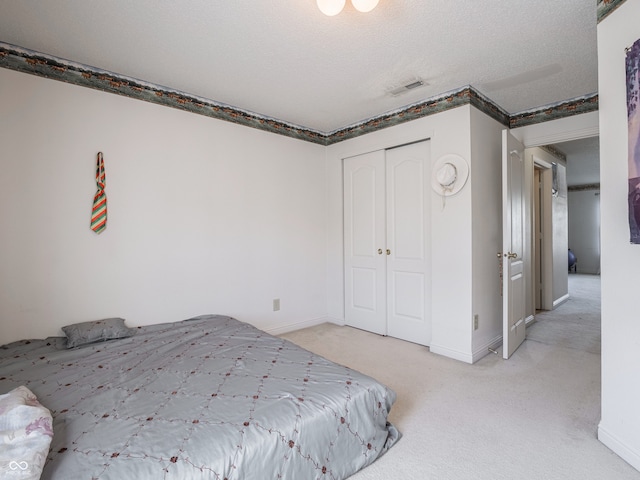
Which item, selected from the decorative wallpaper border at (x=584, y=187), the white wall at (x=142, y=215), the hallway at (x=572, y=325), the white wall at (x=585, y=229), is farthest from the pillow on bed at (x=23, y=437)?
the decorative wallpaper border at (x=584, y=187)

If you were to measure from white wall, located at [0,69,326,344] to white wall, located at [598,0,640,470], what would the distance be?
112 inches

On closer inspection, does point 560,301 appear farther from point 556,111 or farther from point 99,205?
point 99,205

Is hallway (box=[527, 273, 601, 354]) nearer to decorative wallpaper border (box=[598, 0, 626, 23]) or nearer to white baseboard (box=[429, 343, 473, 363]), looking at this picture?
white baseboard (box=[429, 343, 473, 363])

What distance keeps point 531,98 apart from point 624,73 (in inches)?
67.9

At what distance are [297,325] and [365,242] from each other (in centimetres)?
131

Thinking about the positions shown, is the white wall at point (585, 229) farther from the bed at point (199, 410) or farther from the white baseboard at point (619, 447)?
the bed at point (199, 410)

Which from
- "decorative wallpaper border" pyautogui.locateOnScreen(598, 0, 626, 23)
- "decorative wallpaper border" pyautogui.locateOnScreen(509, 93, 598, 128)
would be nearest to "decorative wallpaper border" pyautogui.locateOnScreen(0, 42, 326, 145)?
"decorative wallpaper border" pyautogui.locateOnScreen(509, 93, 598, 128)

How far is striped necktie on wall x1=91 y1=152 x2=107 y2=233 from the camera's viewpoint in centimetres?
250

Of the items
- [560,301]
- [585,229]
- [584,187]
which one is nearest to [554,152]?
[560,301]

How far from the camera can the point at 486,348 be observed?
10.2 feet

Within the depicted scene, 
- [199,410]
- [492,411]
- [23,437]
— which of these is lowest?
[492,411]

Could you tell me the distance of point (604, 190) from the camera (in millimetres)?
1736

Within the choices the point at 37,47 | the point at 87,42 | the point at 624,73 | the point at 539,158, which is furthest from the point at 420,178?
the point at 37,47

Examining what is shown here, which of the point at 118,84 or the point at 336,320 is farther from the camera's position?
the point at 336,320
